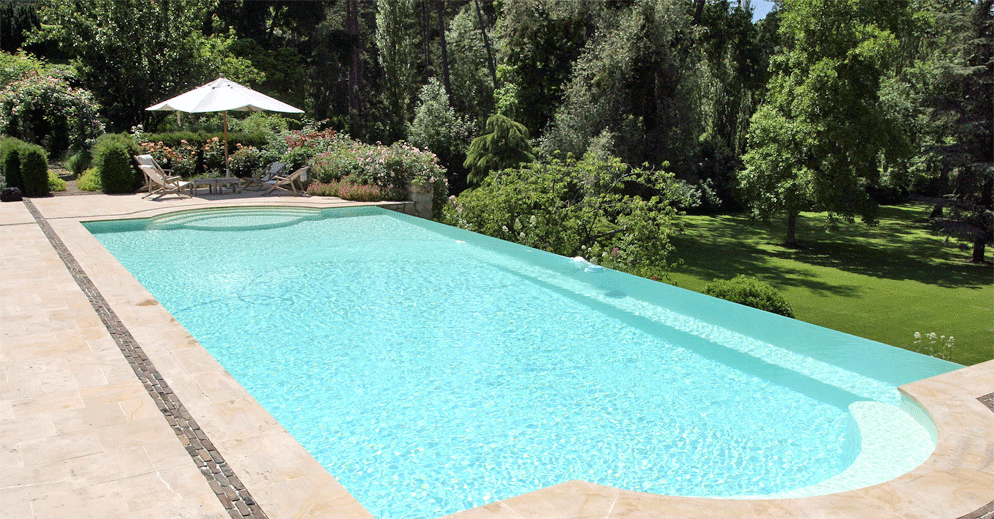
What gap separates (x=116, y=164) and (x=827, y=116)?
17629 millimetres

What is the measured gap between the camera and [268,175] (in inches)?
629

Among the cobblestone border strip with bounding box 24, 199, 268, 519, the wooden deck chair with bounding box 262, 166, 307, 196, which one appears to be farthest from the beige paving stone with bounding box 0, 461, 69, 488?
the wooden deck chair with bounding box 262, 166, 307, 196

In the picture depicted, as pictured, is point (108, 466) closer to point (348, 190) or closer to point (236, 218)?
point (236, 218)

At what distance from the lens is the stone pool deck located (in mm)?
3039

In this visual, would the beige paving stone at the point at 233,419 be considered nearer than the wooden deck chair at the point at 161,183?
Yes

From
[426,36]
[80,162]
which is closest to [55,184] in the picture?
[80,162]

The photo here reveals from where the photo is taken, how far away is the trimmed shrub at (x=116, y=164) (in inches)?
579

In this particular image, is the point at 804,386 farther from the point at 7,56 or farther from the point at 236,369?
the point at 7,56

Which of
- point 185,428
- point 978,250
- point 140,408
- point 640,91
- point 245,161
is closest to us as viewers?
point 185,428

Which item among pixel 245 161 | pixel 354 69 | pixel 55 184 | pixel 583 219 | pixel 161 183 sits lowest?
pixel 583 219

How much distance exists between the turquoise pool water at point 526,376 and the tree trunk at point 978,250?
13838 mm

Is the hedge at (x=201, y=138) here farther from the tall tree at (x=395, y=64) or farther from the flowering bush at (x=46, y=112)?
the tall tree at (x=395, y=64)

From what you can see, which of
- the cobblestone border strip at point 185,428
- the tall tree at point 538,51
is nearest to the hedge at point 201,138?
the tall tree at point 538,51

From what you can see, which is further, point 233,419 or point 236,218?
point 236,218
